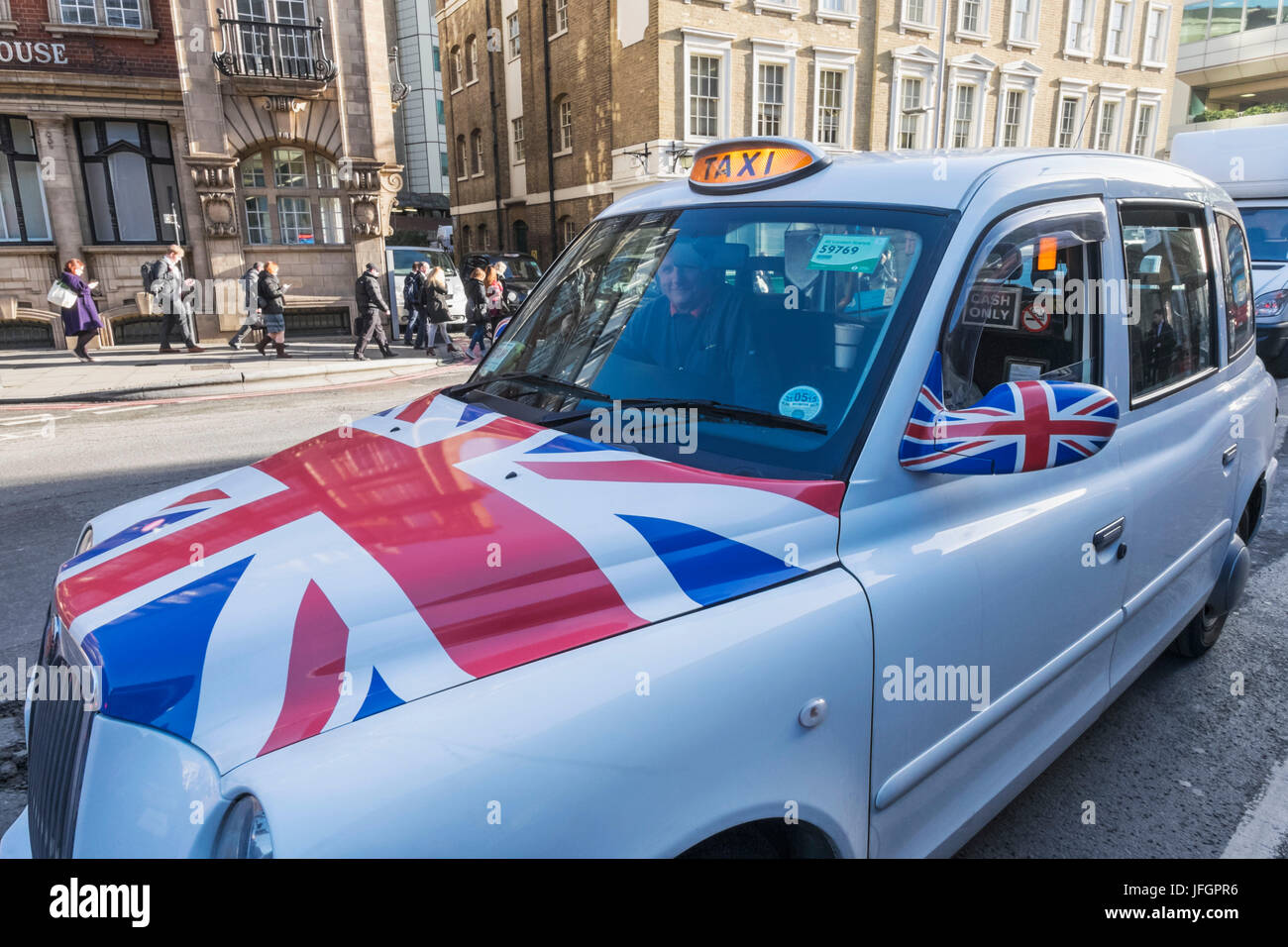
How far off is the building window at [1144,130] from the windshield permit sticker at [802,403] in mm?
40731

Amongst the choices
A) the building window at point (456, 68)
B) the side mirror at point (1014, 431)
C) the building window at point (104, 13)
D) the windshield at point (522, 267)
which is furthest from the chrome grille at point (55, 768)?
the building window at point (456, 68)

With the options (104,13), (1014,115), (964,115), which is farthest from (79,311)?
(1014,115)

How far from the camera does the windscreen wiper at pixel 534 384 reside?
2.41 metres

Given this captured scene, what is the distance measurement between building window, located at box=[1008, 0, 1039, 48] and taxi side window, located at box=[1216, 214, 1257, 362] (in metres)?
31.9

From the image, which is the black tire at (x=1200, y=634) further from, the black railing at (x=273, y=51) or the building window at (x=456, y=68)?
the building window at (x=456, y=68)

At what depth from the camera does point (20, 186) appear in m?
17.3

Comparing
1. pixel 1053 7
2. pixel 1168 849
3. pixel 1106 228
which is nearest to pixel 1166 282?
pixel 1106 228

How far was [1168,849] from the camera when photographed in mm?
2766

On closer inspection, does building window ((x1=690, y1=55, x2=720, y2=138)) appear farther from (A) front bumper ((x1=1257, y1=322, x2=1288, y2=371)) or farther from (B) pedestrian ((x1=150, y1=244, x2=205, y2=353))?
(A) front bumper ((x1=1257, y1=322, x2=1288, y2=371))

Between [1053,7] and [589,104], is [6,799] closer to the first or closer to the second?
[589,104]

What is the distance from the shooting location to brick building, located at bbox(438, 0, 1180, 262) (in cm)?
2489

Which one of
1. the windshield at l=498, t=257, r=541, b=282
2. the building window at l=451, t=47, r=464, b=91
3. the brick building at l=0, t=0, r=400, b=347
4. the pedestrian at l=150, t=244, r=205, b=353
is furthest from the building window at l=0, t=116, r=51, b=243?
the building window at l=451, t=47, r=464, b=91

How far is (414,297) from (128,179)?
6440mm

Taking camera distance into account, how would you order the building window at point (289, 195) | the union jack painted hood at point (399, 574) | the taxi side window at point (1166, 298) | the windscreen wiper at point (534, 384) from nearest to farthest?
the union jack painted hood at point (399, 574), the windscreen wiper at point (534, 384), the taxi side window at point (1166, 298), the building window at point (289, 195)
